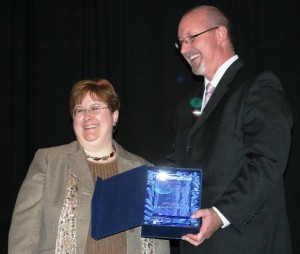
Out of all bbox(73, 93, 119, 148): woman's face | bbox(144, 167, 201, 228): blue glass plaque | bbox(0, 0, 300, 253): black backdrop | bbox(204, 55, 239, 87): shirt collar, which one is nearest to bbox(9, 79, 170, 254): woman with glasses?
bbox(73, 93, 119, 148): woman's face

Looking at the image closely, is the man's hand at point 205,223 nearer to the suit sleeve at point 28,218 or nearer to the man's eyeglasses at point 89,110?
the suit sleeve at point 28,218

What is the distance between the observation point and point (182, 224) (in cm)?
214

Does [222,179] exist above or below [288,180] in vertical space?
above

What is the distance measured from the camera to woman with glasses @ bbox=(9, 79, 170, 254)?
8.07ft

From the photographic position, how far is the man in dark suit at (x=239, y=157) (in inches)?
84.4

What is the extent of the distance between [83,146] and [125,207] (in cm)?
61

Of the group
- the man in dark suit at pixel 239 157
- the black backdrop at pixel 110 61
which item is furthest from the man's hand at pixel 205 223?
the black backdrop at pixel 110 61

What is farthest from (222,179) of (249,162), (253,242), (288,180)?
(288,180)

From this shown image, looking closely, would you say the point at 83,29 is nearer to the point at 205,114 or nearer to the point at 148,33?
the point at 148,33

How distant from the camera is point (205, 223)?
2.14 meters

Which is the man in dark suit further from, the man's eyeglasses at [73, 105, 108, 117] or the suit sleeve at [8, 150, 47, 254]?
the suit sleeve at [8, 150, 47, 254]

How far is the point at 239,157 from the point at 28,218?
3.58 ft

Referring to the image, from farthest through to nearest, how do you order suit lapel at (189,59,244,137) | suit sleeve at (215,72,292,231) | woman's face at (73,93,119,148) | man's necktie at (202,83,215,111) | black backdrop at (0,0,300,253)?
1. black backdrop at (0,0,300,253)
2. woman's face at (73,93,119,148)
3. man's necktie at (202,83,215,111)
4. suit lapel at (189,59,244,137)
5. suit sleeve at (215,72,292,231)

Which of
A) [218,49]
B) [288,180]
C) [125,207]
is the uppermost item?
[218,49]
